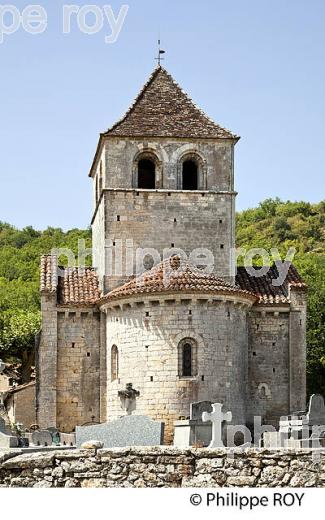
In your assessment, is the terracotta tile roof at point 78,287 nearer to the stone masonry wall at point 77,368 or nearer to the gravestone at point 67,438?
the stone masonry wall at point 77,368

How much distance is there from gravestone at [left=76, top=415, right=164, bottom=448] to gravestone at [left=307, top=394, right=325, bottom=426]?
461 cm

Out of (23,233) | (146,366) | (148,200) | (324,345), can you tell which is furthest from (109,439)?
Result: (23,233)

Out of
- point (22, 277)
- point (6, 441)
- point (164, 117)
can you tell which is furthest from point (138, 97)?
point (22, 277)

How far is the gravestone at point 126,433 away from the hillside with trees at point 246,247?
100 ft

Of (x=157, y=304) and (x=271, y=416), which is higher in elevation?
(x=157, y=304)

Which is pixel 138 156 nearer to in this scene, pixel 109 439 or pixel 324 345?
pixel 109 439

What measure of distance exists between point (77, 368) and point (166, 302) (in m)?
4.64

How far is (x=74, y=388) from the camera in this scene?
34344 mm

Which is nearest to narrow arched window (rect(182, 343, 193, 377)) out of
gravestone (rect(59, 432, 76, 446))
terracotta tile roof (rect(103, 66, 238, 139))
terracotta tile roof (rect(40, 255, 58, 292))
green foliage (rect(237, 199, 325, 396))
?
gravestone (rect(59, 432, 76, 446))

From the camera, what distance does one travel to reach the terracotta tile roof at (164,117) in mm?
35844

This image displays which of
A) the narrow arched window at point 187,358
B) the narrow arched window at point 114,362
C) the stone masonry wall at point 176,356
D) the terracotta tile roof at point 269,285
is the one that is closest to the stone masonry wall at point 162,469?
the stone masonry wall at point 176,356

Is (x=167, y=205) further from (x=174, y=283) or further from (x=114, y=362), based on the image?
(x=114, y=362)

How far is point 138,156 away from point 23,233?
7081cm

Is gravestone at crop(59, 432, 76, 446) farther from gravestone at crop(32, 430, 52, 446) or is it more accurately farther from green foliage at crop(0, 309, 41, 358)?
green foliage at crop(0, 309, 41, 358)
